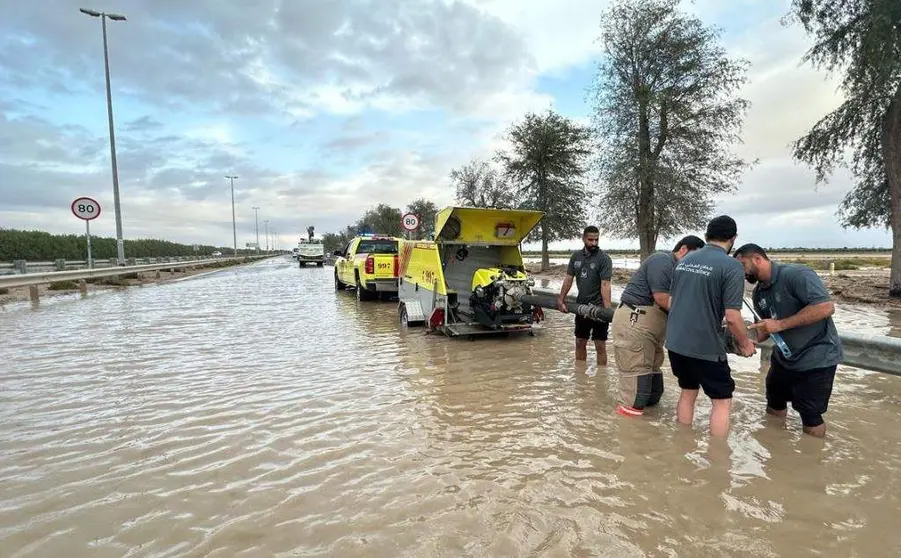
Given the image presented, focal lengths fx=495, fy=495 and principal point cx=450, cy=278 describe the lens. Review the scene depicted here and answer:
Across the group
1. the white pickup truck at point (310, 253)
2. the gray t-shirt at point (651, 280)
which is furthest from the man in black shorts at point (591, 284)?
the white pickup truck at point (310, 253)

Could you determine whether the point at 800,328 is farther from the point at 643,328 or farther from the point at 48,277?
the point at 48,277

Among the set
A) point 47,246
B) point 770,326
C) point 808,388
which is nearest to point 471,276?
point 770,326

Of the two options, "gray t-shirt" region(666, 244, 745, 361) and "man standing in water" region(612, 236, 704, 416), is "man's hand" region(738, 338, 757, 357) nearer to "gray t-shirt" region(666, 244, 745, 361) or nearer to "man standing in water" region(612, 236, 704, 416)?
"gray t-shirt" region(666, 244, 745, 361)

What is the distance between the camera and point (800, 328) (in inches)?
156

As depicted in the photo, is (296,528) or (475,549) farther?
(296,528)

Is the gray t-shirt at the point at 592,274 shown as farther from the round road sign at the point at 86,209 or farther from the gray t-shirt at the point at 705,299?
the round road sign at the point at 86,209

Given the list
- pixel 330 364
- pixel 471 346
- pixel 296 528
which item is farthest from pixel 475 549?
pixel 471 346

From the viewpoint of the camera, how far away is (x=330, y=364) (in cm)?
675

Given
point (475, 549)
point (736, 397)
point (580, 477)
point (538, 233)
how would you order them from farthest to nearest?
point (538, 233) < point (736, 397) < point (580, 477) < point (475, 549)

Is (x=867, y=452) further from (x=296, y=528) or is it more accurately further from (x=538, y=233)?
(x=538, y=233)

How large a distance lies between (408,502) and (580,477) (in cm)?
120

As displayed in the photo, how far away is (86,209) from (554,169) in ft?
70.0

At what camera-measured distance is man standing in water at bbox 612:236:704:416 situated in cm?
450

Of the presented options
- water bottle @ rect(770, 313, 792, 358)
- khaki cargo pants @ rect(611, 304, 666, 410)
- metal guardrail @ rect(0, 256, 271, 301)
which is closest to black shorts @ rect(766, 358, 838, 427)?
water bottle @ rect(770, 313, 792, 358)
